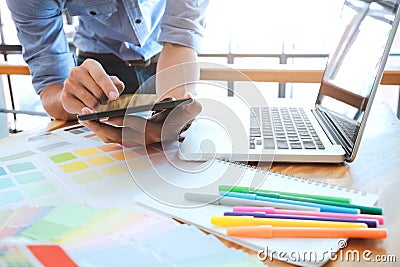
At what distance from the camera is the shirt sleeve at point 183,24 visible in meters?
0.83

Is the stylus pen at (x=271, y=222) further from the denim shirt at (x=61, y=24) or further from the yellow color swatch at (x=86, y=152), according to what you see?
the denim shirt at (x=61, y=24)

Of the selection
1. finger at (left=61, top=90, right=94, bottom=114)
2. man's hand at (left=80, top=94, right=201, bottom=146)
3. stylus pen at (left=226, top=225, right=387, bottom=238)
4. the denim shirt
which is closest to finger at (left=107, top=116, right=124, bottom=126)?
man's hand at (left=80, top=94, right=201, bottom=146)

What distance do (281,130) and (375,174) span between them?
16 cm

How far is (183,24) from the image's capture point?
84 centimetres

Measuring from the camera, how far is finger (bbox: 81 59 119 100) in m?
0.57

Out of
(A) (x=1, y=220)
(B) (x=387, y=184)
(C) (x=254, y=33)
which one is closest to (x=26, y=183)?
(A) (x=1, y=220)

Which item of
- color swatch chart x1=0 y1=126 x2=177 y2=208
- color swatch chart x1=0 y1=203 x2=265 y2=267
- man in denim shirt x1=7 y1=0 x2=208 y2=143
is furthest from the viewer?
man in denim shirt x1=7 y1=0 x2=208 y2=143

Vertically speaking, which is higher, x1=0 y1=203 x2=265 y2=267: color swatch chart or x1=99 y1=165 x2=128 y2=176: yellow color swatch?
x1=0 y1=203 x2=265 y2=267: color swatch chart

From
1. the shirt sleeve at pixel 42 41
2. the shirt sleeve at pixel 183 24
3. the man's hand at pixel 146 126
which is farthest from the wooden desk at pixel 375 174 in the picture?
the shirt sleeve at pixel 42 41

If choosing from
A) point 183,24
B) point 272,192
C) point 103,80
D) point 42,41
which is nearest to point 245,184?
point 272,192

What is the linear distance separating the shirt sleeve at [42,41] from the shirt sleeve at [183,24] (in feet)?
0.72

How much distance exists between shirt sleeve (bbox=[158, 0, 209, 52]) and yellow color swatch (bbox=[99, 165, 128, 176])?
40cm

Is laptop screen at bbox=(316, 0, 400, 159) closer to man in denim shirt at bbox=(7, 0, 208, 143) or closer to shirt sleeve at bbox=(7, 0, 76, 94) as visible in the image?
man in denim shirt at bbox=(7, 0, 208, 143)

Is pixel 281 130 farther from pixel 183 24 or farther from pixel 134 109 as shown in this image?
pixel 183 24
